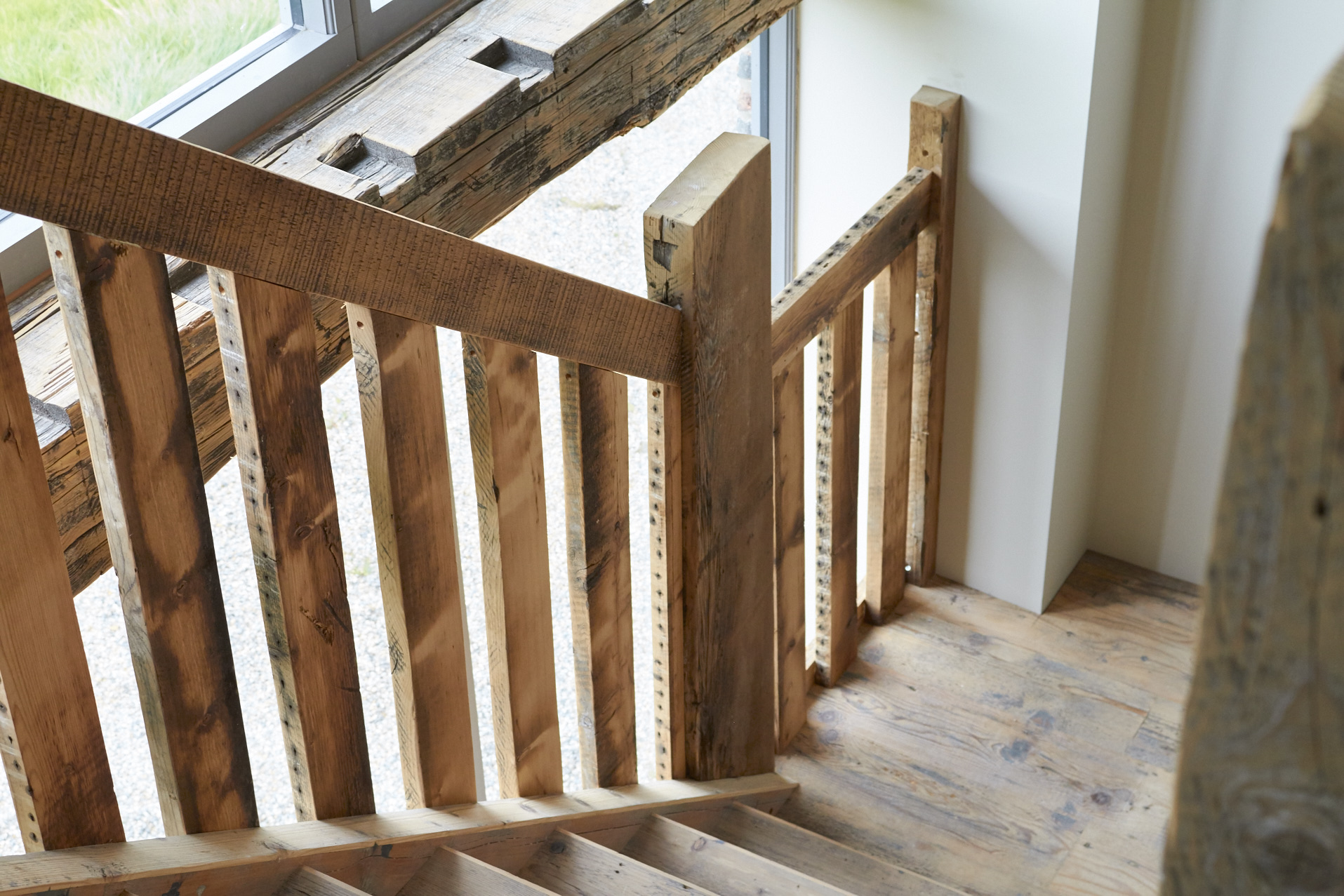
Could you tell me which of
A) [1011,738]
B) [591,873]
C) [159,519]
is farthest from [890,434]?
[159,519]

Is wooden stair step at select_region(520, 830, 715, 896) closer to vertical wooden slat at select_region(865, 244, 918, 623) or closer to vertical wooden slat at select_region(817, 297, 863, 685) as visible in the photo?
vertical wooden slat at select_region(817, 297, 863, 685)

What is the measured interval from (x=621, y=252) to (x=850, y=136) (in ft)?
1.85

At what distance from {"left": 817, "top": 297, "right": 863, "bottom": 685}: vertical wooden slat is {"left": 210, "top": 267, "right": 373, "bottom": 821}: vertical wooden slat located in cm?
117

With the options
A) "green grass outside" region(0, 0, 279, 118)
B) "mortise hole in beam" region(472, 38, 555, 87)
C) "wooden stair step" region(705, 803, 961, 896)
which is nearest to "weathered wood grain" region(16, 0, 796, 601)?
"mortise hole in beam" region(472, 38, 555, 87)

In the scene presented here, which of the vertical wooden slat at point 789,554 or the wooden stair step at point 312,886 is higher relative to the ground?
the wooden stair step at point 312,886

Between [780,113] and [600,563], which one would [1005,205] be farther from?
[600,563]

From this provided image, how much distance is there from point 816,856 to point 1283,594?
1619mm

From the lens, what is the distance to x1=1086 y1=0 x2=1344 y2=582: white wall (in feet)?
7.03

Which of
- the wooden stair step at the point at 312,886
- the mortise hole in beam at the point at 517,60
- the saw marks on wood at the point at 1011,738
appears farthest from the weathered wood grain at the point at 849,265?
the wooden stair step at the point at 312,886

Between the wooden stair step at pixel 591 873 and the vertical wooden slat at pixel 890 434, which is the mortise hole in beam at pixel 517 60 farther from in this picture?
the wooden stair step at pixel 591 873

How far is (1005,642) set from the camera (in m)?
2.59

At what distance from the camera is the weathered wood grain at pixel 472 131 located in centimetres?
132

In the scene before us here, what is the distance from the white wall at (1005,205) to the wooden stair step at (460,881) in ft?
4.85

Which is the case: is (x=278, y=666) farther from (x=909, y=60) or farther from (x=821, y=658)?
(x=909, y=60)
